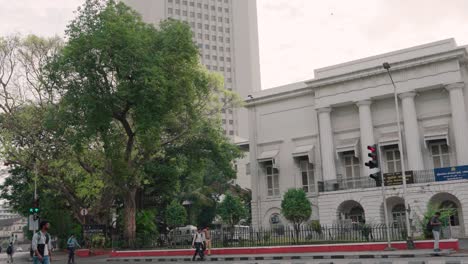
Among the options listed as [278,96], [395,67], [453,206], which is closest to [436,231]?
[453,206]

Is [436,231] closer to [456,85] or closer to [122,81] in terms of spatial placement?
[122,81]

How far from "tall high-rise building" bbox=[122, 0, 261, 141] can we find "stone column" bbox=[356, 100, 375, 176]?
76079mm

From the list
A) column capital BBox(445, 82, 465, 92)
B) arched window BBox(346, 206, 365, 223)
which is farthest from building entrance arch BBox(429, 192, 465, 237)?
column capital BBox(445, 82, 465, 92)

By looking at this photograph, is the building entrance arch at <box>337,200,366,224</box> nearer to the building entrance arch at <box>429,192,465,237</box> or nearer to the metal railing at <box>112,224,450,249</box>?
the building entrance arch at <box>429,192,465,237</box>

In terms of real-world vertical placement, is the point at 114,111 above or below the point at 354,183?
above

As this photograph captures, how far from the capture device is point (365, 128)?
38875 millimetres

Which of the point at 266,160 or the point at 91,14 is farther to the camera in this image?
the point at 266,160

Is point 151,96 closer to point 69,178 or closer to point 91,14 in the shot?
point 91,14

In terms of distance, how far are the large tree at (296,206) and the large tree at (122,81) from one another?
430 inches

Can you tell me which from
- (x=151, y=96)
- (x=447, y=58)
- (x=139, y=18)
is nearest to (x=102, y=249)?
(x=151, y=96)

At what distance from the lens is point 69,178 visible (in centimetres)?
3600

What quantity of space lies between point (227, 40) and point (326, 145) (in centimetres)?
8605

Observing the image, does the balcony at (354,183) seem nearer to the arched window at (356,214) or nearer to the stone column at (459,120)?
the arched window at (356,214)

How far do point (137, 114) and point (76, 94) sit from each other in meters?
3.65
